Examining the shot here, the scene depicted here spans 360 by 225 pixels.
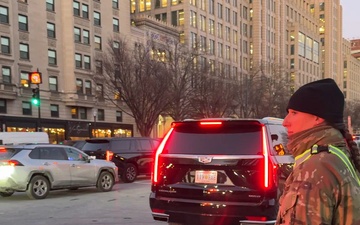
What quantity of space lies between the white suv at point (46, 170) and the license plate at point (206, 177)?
699cm

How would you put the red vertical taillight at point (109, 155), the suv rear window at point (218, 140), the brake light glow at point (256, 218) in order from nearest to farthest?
1. the brake light glow at point (256, 218)
2. the suv rear window at point (218, 140)
3. the red vertical taillight at point (109, 155)

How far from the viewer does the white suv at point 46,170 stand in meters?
10.9

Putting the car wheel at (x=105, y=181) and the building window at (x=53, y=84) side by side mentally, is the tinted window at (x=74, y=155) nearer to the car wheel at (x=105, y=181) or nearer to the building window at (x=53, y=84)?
the car wheel at (x=105, y=181)

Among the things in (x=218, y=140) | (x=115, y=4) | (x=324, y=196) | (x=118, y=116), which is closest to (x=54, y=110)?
(x=118, y=116)

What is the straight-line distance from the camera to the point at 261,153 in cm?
548

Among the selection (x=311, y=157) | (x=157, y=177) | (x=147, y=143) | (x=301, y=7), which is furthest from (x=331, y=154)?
(x=301, y=7)

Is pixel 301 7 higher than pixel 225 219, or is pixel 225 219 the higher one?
pixel 301 7

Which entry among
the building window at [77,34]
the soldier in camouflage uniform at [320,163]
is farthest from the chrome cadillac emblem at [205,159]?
the building window at [77,34]

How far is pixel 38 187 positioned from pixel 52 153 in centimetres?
111

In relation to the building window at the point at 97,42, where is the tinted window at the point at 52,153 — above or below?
below

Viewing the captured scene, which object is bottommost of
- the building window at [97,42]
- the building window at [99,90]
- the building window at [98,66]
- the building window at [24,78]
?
the building window at [99,90]

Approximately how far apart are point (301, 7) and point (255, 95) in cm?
7307

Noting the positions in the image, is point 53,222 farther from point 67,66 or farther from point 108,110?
point 108,110

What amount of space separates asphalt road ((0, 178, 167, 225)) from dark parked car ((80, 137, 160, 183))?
8.79ft
